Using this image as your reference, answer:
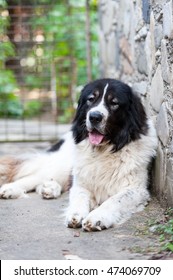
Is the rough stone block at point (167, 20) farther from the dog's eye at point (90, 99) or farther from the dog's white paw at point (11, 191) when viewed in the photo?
the dog's white paw at point (11, 191)

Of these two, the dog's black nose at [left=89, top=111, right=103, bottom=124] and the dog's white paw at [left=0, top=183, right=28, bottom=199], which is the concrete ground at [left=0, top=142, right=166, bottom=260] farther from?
the dog's black nose at [left=89, top=111, right=103, bottom=124]

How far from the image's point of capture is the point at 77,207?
4160 millimetres

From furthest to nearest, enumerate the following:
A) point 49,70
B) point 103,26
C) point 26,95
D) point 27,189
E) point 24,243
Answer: point 26,95 → point 49,70 → point 103,26 → point 27,189 → point 24,243

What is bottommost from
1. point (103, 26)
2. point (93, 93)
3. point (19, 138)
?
point (19, 138)

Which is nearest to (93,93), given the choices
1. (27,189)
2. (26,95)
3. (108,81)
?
(108,81)

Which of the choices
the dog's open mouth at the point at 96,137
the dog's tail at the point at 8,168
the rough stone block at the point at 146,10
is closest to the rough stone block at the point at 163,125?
the dog's open mouth at the point at 96,137

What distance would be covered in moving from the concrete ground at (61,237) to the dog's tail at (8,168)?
0.64 m

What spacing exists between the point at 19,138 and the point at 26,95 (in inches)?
109

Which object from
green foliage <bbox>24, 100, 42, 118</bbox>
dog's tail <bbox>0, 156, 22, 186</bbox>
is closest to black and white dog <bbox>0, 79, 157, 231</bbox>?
dog's tail <bbox>0, 156, 22, 186</bbox>

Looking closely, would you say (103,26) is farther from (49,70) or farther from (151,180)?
(151,180)

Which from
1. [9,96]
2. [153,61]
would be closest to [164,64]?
[153,61]

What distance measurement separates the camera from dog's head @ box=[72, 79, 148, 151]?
4.29 m

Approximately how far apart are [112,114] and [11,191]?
1.19 m

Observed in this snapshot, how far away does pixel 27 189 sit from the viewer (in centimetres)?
511
